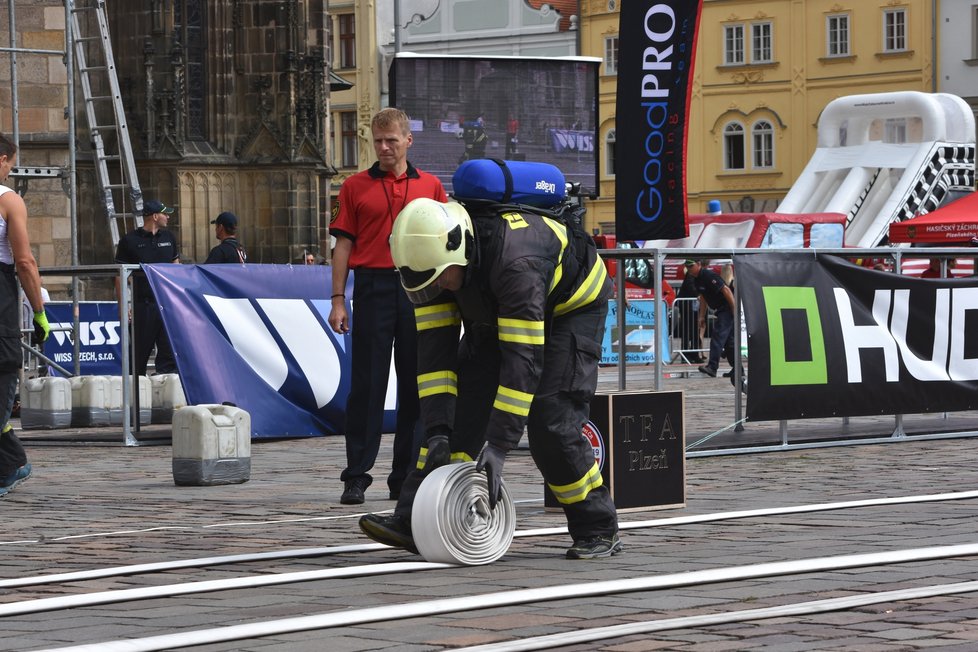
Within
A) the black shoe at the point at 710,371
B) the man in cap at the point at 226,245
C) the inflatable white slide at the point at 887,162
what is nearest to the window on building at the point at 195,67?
the black shoe at the point at 710,371

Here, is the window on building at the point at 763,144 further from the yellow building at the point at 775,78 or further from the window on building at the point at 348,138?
the window on building at the point at 348,138

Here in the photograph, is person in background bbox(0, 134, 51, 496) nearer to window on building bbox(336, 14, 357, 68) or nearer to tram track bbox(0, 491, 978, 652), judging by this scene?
tram track bbox(0, 491, 978, 652)

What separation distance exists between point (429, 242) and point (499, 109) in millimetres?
8076

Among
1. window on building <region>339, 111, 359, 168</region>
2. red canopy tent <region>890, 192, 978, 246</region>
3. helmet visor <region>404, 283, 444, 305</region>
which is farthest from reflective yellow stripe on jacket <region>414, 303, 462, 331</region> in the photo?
window on building <region>339, 111, 359, 168</region>

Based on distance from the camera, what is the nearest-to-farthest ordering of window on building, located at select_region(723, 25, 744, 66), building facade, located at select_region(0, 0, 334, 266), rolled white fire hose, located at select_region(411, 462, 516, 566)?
rolled white fire hose, located at select_region(411, 462, 516, 566)
building facade, located at select_region(0, 0, 334, 266)
window on building, located at select_region(723, 25, 744, 66)

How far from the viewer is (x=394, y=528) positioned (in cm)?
721

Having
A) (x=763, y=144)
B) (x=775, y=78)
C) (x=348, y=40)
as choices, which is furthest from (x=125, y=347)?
(x=348, y=40)

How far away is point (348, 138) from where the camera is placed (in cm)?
7406

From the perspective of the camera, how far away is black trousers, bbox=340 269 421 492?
9531 millimetres

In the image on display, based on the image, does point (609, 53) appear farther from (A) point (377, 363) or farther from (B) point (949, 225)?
(A) point (377, 363)

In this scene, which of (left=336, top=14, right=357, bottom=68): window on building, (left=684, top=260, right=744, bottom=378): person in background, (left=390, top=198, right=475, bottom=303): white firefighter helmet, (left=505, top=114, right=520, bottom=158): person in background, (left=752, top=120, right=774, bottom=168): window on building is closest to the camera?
(left=390, top=198, right=475, bottom=303): white firefighter helmet

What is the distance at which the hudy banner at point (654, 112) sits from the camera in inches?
497

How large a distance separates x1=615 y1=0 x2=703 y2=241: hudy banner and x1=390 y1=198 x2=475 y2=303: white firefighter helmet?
231 inches

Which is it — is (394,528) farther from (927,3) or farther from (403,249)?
(927,3)
